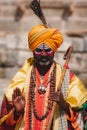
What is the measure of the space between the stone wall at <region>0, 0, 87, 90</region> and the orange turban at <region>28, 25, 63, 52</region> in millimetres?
4589

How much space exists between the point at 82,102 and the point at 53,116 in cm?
33

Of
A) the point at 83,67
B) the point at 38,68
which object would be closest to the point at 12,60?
the point at 83,67

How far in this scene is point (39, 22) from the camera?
13695mm

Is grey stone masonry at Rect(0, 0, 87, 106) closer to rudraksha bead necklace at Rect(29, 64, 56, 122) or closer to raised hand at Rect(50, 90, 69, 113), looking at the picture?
rudraksha bead necklace at Rect(29, 64, 56, 122)

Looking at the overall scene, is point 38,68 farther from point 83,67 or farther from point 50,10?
point 50,10

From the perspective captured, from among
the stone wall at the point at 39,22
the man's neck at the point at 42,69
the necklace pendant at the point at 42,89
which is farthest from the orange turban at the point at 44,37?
the stone wall at the point at 39,22

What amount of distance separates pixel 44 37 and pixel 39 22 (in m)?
7.61

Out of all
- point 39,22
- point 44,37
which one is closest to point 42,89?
point 44,37

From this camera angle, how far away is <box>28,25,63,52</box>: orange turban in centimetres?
613

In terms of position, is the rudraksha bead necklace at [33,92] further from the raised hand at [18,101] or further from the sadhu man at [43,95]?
the raised hand at [18,101]

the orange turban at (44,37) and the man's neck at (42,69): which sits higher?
the orange turban at (44,37)

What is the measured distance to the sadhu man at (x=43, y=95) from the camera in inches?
242

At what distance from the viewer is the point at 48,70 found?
6262 millimetres

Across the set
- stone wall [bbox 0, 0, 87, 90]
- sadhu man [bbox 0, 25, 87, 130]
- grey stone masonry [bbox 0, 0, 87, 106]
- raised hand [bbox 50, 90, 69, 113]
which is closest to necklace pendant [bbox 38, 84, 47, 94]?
sadhu man [bbox 0, 25, 87, 130]
